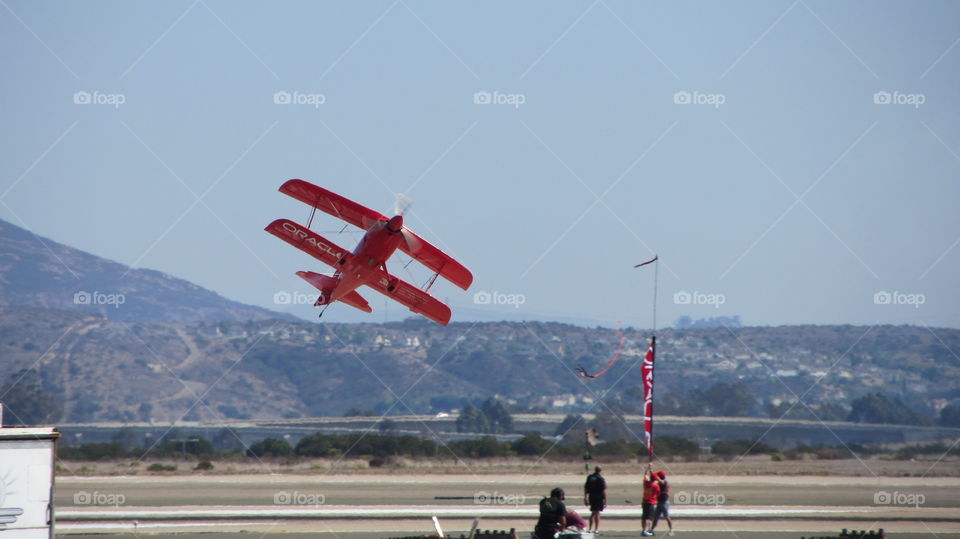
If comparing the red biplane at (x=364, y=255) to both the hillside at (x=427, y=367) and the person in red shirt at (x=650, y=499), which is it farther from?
the hillside at (x=427, y=367)

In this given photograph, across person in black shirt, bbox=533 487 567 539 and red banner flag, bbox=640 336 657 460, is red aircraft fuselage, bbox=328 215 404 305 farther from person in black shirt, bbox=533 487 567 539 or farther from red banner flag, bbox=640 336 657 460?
person in black shirt, bbox=533 487 567 539

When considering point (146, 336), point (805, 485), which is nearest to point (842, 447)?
point (805, 485)

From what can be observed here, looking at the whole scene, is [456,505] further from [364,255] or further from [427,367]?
[427,367]

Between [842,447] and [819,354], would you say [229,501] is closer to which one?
[842,447]

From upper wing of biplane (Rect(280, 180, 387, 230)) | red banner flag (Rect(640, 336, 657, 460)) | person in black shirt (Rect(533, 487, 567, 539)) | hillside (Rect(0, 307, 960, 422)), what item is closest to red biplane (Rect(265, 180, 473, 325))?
upper wing of biplane (Rect(280, 180, 387, 230))

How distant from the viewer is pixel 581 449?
64.7m

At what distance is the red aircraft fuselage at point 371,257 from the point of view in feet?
98.7

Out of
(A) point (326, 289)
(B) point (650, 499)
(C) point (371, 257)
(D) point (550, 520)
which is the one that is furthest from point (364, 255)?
(D) point (550, 520)

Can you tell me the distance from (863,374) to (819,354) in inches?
629

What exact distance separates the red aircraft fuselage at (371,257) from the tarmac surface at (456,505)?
706 centimetres

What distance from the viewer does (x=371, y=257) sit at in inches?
1214

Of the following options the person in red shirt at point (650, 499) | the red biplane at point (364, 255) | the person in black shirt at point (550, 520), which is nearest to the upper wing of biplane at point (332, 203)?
the red biplane at point (364, 255)

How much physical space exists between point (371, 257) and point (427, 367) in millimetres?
140304

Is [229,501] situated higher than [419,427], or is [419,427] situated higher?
[419,427]
